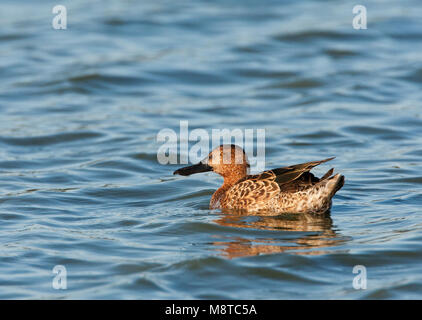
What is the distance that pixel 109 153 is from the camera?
1145 centimetres

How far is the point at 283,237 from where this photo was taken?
7.42 metres

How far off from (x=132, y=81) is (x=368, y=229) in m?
8.65

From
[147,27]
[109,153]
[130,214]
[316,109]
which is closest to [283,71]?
[316,109]

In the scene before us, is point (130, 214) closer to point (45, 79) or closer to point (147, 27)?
point (45, 79)

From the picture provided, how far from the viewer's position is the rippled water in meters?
6.66

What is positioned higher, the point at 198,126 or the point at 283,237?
the point at 198,126

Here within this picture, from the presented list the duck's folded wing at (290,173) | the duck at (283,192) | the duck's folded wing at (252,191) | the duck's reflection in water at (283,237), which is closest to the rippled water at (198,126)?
the duck's reflection in water at (283,237)
